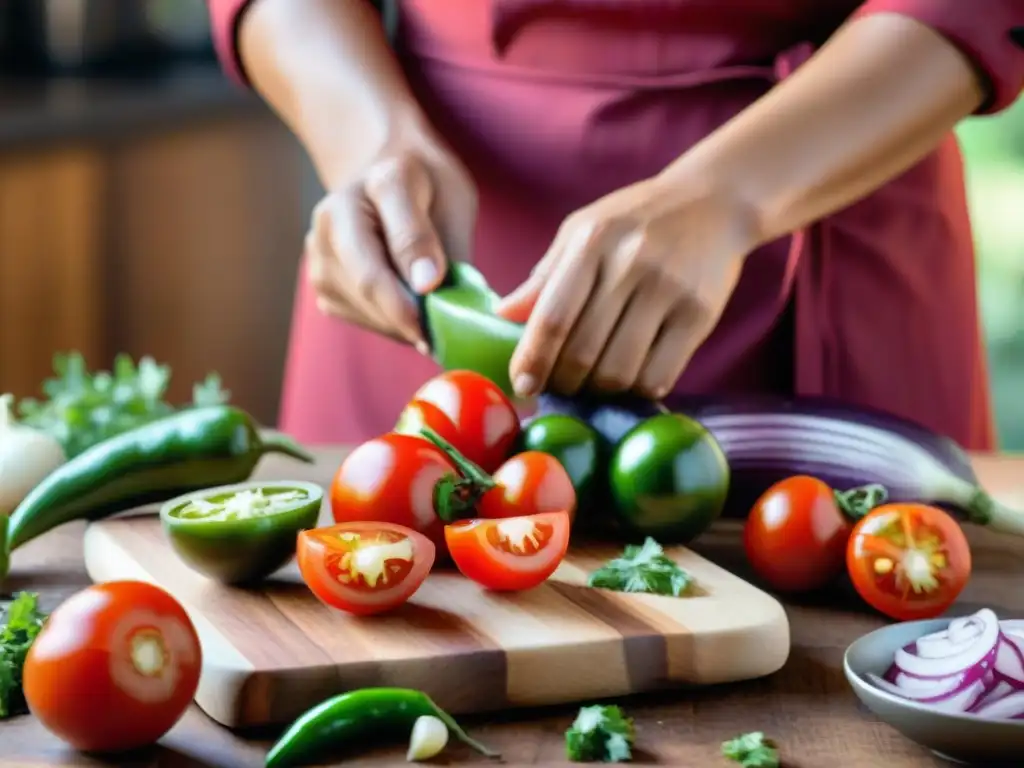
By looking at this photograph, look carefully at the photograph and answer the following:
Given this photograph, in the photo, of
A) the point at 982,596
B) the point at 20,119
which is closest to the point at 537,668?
the point at 982,596

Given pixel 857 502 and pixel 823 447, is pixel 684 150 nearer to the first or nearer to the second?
pixel 823 447

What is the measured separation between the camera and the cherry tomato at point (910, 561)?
4.05 ft

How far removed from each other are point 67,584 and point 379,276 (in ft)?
1.55

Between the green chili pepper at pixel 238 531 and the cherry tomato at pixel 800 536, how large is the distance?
417 millimetres

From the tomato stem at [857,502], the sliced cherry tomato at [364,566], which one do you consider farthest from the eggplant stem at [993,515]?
the sliced cherry tomato at [364,566]

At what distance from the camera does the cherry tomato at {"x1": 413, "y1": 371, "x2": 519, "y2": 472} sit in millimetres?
1446

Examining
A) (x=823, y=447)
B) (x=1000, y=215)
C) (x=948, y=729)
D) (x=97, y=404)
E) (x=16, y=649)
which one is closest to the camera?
(x=948, y=729)

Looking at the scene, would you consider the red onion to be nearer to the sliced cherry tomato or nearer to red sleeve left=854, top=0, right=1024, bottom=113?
the sliced cherry tomato

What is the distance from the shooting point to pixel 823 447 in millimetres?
1530

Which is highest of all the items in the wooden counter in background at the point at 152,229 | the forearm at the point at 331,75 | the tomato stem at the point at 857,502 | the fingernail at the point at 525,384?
the forearm at the point at 331,75

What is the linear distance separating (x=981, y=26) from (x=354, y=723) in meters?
1.04

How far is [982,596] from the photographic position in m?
1.36

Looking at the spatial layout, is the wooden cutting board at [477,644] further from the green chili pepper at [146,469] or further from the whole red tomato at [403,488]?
the green chili pepper at [146,469]

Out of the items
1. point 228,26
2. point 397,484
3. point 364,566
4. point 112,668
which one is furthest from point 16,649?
point 228,26
